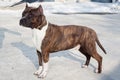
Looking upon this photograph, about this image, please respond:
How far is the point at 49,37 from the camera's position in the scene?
5.61 meters

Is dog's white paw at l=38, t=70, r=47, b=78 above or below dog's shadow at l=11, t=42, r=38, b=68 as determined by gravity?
above

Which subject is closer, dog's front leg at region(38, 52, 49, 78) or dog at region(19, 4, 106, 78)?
dog at region(19, 4, 106, 78)

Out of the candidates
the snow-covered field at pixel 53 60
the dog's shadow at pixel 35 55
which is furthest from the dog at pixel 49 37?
the dog's shadow at pixel 35 55

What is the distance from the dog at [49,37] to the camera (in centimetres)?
533

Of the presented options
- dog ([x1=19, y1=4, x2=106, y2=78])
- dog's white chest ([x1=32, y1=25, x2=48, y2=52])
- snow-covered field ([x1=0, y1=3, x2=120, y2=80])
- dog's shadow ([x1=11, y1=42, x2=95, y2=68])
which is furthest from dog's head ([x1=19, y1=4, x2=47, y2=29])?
dog's shadow ([x1=11, y1=42, x2=95, y2=68])

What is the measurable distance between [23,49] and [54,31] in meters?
2.43

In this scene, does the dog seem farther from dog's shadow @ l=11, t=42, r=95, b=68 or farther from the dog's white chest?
dog's shadow @ l=11, t=42, r=95, b=68

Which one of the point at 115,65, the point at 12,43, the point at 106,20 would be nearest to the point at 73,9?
the point at 106,20

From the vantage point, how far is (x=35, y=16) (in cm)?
529

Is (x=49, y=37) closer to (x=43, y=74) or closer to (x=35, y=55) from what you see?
(x=43, y=74)

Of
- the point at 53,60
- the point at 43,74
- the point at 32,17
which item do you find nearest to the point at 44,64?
the point at 43,74

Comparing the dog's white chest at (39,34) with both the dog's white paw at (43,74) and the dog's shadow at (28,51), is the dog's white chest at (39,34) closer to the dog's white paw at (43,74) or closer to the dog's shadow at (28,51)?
the dog's white paw at (43,74)

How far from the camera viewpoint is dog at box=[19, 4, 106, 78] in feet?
17.5

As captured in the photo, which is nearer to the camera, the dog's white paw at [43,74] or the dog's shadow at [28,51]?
the dog's white paw at [43,74]
